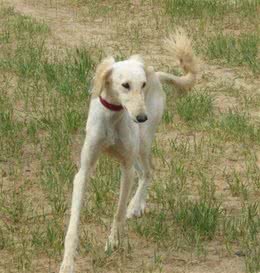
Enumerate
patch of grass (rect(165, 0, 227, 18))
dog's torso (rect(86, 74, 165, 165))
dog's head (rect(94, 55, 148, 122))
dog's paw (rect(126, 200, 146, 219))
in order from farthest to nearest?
patch of grass (rect(165, 0, 227, 18)), dog's paw (rect(126, 200, 146, 219)), dog's torso (rect(86, 74, 165, 165)), dog's head (rect(94, 55, 148, 122))

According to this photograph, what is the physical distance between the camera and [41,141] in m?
7.27

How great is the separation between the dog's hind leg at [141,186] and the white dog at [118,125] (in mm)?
18

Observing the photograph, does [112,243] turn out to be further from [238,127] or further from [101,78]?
[238,127]

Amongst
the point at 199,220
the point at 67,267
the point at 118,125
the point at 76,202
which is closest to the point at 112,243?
the point at 76,202

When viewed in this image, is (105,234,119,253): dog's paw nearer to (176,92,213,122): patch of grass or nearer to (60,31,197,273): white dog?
(60,31,197,273): white dog

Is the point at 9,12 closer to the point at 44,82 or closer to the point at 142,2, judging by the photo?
the point at 142,2

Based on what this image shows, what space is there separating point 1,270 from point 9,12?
8441 millimetres

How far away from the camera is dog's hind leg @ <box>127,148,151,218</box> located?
5934 mm

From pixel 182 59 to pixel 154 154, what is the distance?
118 cm

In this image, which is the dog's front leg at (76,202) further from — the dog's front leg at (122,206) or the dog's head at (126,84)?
the dog's head at (126,84)

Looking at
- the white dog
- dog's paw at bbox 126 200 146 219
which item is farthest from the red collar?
dog's paw at bbox 126 200 146 219

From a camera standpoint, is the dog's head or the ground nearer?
the dog's head

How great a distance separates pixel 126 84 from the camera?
4.71 metres

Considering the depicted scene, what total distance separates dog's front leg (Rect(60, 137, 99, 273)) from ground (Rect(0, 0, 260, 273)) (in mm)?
280
